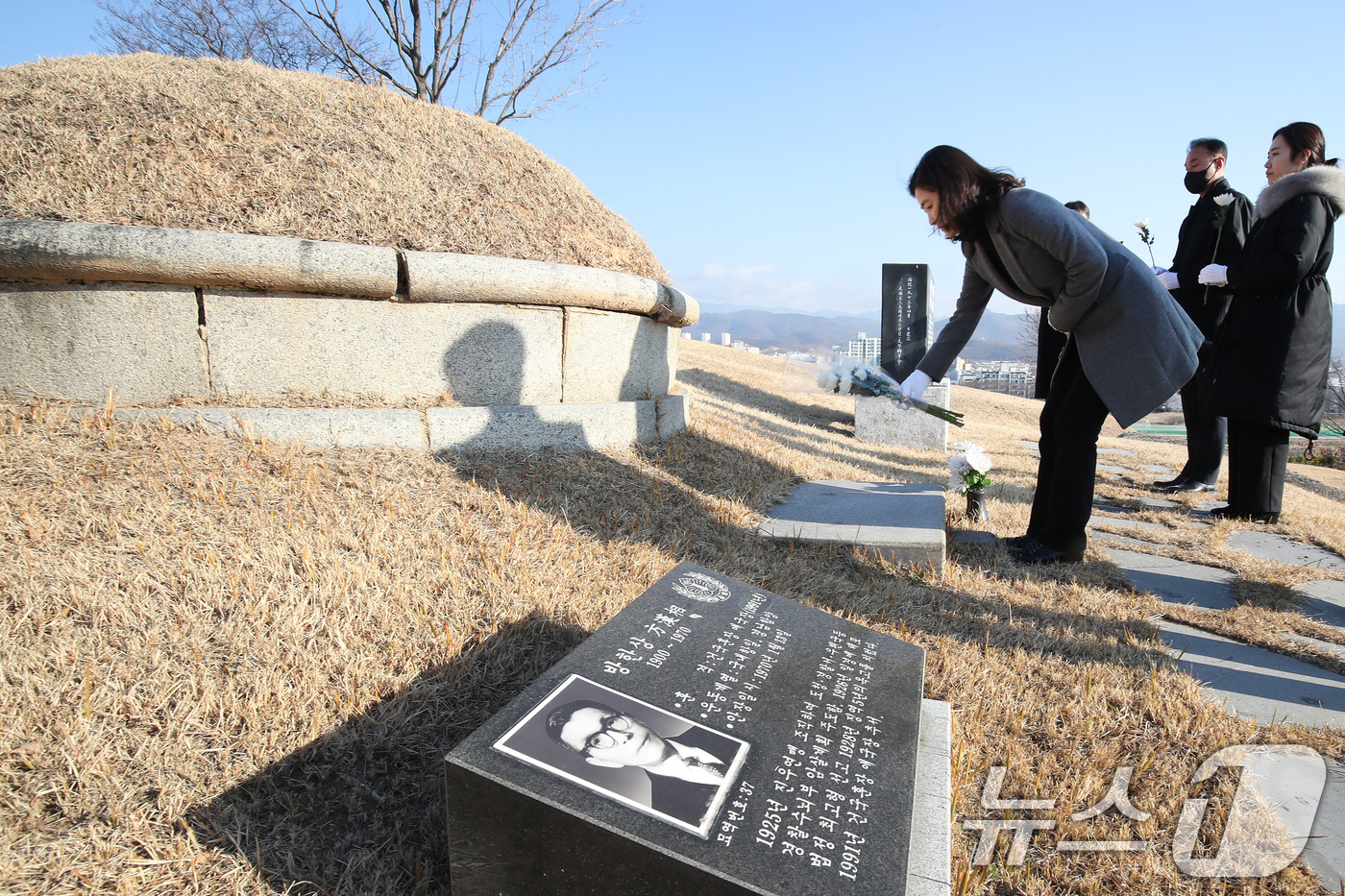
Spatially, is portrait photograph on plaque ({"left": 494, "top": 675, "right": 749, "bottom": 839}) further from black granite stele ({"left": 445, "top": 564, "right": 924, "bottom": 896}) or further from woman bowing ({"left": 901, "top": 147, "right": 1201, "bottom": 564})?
woman bowing ({"left": 901, "top": 147, "right": 1201, "bottom": 564})

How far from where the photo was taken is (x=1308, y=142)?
402cm

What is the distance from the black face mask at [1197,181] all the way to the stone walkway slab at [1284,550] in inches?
96.6

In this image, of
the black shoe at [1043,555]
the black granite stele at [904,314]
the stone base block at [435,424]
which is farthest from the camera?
the black granite stele at [904,314]

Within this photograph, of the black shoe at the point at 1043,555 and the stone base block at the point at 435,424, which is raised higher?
the stone base block at the point at 435,424

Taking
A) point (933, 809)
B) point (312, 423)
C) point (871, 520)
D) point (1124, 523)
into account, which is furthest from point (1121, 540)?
point (312, 423)

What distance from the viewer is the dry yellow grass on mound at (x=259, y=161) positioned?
3082 mm

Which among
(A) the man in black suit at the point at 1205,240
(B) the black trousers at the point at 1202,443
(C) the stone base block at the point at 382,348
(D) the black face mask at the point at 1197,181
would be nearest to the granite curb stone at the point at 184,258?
(C) the stone base block at the point at 382,348

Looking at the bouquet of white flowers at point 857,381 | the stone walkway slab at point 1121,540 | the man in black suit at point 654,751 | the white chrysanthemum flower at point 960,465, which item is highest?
the bouquet of white flowers at point 857,381

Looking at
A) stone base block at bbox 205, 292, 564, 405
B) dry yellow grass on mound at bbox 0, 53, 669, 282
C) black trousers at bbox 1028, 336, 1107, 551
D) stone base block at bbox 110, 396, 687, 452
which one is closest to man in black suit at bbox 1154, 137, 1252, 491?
black trousers at bbox 1028, 336, 1107, 551

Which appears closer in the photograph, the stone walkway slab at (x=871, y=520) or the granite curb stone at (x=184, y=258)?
the granite curb stone at (x=184, y=258)

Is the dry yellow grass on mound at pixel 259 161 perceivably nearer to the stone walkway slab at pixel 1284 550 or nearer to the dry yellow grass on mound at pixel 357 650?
the dry yellow grass on mound at pixel 357 650

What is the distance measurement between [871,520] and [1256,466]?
2729 mm

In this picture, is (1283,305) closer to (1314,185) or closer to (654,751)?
(1314,185)

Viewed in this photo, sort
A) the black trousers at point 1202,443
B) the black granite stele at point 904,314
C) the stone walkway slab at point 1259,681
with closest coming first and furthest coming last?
1. the stone walkway slab at point 1259,681
2. the black trousers at point 1202,443
3. the black granite stele at point 904,314
